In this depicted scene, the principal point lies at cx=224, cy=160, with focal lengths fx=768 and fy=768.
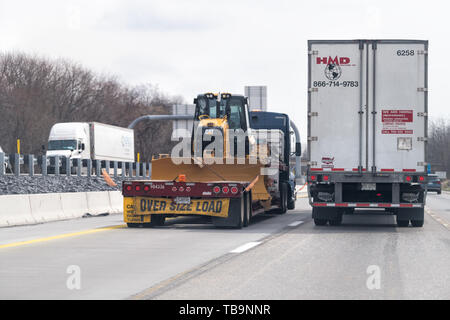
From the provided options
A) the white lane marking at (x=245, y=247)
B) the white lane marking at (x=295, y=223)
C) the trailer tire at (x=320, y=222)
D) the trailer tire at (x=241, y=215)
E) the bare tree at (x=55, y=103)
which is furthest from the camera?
the bare tree at (x=55, y=103)

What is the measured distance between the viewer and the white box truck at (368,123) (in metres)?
17.3

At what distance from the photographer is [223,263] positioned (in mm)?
10906

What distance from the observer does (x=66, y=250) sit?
12.5m

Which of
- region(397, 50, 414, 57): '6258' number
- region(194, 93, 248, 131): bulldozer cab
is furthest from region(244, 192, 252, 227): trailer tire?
region(397, 50, 414, 57): '6258' number

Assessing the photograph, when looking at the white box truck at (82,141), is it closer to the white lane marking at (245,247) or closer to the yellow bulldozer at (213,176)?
the yellow bulldozer at (213,176)

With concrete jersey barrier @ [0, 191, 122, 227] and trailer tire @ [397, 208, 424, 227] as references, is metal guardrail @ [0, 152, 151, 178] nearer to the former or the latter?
concrete jersey barrier @ [0, 191, 122, 227]

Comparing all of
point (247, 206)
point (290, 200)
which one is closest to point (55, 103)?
point (290, 200)

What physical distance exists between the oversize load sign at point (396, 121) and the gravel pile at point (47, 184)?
54.1ft

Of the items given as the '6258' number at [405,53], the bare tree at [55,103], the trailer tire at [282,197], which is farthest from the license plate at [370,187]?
the bare tree at [55,103]

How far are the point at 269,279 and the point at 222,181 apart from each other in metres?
8.51

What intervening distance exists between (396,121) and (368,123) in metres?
0.63

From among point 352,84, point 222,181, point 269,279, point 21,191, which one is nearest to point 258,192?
point 222,181

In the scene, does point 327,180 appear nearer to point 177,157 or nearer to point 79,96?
point 177,157

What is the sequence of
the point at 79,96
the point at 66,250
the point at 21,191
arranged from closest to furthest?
the point at 66,250
the point at 21,191
the point at 79,96
